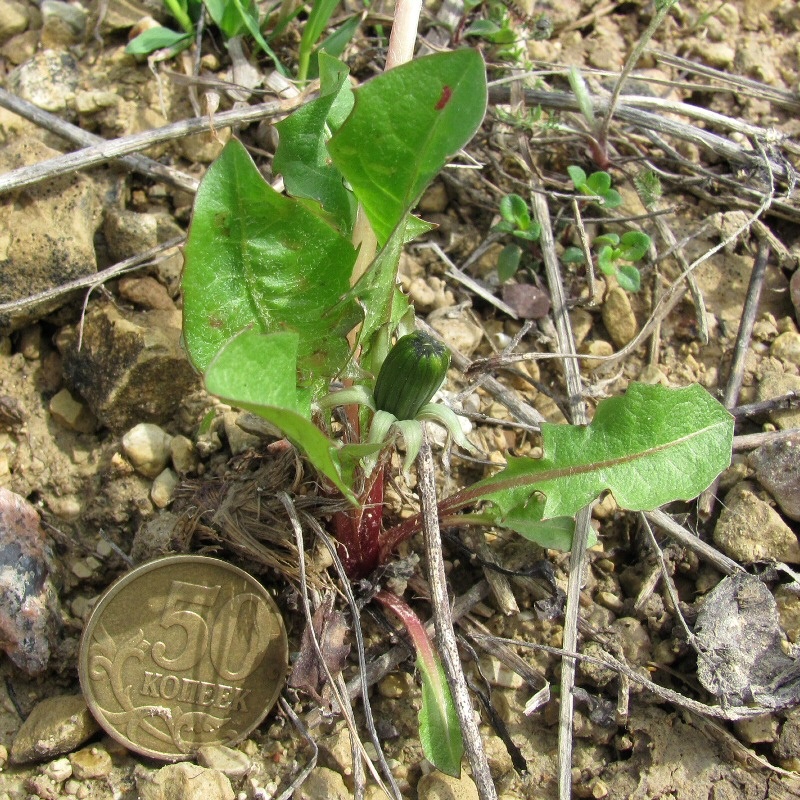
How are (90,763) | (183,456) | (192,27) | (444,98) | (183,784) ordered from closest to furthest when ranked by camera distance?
1. (444,98)
2. (183,784)
3. (90,763)
4. (183,456)
5. (192,27)

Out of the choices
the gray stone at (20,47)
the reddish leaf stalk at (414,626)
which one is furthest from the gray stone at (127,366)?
the gray stone at (20,47)

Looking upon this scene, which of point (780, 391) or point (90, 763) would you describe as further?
point (780, 391)

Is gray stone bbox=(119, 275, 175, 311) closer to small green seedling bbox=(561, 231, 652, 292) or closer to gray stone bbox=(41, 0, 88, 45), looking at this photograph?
gray stone bbox=(41, 0, 88, 45)

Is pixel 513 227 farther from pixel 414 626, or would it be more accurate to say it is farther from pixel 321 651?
pixel 321 651

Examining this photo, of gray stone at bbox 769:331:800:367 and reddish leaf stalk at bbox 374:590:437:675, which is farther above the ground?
gray stone at bbox 769:331:800:367

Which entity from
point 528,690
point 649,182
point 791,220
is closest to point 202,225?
point 528,690

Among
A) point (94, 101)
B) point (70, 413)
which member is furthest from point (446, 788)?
point (94, 101)

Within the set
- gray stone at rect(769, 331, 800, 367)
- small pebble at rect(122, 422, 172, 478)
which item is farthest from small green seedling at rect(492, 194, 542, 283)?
small pebble at rect(122, 422, 172, 478)

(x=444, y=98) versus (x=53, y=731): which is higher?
(x=444, y=98)
